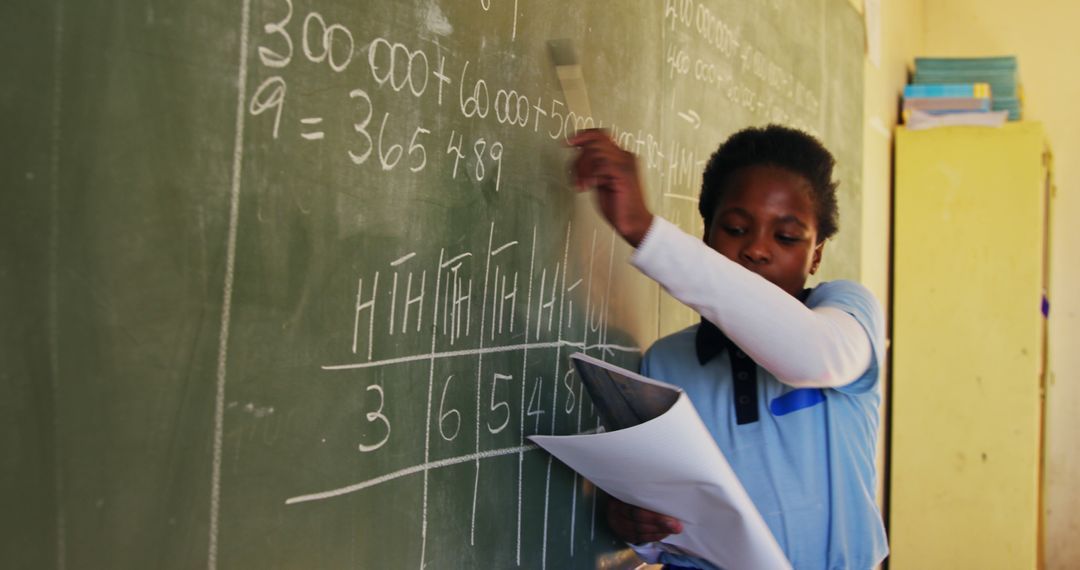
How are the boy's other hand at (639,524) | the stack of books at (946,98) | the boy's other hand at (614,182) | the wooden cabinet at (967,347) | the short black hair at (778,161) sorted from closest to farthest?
1. the boy's other hand at (614,182)
2. the boy's other hand at (639,524)
3. the short black hair at (778,161)
4. the wooden cabinet at (967,347)
5. the stack of books at (946,98)

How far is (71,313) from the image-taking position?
2.08 ft

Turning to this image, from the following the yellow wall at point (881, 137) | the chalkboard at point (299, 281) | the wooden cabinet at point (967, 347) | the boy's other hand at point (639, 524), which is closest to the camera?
the chalkboard at point (299, 281)

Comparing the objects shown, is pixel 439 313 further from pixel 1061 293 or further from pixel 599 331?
pixel 1061 293

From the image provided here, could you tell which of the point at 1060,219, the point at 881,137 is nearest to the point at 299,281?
the point at 881,137

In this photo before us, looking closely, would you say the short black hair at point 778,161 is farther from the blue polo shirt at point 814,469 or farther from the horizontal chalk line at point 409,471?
the horizontal chalk line at point 409,471

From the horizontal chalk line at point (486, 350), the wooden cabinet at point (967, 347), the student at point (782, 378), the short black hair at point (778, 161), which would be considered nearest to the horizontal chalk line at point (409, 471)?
the horizontal chalk line at point (486, 350)

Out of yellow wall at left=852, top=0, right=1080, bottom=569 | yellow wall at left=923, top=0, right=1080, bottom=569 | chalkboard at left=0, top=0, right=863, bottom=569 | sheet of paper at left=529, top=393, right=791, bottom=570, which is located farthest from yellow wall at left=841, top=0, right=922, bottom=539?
sheet of paper at left=529, top=393, right=791, bottom=570

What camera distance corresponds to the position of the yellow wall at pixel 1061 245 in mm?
4297

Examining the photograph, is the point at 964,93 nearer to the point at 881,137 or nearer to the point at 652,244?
the point at 881,137

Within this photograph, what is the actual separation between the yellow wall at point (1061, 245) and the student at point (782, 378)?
3564 mm

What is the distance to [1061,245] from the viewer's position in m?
4.33

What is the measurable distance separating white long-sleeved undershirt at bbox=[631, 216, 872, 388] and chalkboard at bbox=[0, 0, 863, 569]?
0.82 feet

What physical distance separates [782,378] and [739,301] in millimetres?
158

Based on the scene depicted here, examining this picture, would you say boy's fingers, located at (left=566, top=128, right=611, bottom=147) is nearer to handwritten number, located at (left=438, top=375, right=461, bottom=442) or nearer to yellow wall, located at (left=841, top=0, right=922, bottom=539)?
handwritten number, located at (left=438, top=375, right=461, bottom=442)
